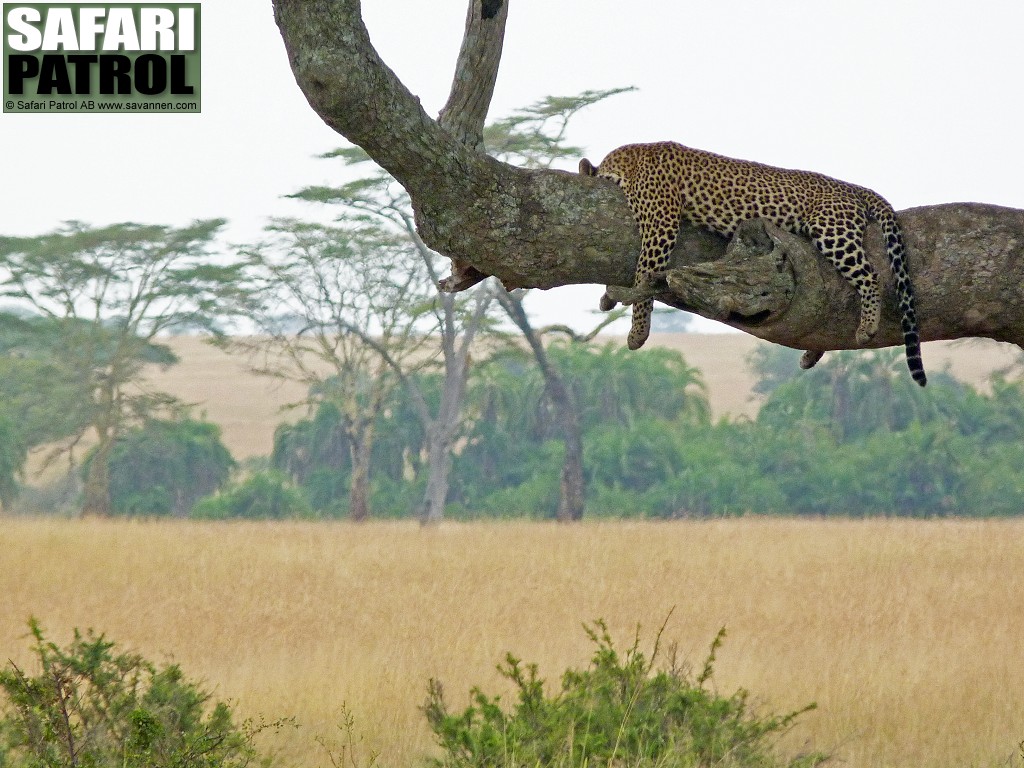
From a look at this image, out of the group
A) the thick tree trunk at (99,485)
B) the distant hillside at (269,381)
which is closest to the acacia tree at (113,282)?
the thick tree trunk at (99,485)

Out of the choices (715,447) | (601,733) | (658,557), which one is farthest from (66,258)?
(601,733)

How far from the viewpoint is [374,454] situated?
97.6 ft

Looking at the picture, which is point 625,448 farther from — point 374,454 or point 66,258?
point 66,258

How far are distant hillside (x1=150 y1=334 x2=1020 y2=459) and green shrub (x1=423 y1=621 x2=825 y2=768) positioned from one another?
3959 centimetres

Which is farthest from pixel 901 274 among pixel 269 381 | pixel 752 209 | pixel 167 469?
pixel 269 381

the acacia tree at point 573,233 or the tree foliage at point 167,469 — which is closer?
the acacia tree at point 573,233

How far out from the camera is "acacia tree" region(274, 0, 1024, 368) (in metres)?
3.58

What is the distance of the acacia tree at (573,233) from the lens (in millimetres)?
3582

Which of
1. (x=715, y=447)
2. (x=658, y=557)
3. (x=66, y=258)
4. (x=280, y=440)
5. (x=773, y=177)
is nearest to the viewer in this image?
(x=773, y=177)

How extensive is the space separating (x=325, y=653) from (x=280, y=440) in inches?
905

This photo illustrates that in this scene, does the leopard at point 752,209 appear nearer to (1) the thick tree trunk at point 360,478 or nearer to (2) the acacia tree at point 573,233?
(2) the acacia tree at point 573,233

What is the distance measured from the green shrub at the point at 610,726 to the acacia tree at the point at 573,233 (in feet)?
5.38

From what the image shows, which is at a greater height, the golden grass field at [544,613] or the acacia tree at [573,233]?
the acacia tree at [573,233]

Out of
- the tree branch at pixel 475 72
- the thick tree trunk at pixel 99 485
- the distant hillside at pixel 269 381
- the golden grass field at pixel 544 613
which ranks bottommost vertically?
the golden grass field at pixel 544 613
